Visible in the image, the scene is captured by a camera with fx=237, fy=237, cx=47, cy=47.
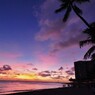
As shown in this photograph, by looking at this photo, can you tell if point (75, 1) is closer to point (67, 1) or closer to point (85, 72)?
point (67, 1)

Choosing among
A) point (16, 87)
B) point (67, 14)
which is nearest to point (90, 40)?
point (67, 14)

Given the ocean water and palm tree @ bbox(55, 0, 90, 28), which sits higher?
palm tree @ bbox(55, 0, 90, 28)

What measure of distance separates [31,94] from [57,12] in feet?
A: 36.1

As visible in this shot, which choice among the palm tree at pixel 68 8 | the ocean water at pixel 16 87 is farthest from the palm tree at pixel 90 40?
the ocean water at pixel 16 87

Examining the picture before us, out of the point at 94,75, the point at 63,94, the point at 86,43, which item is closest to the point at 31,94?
the point at 63,94

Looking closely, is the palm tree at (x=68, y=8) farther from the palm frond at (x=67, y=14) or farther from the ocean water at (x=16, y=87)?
the ocean water at (x=16, y=87)

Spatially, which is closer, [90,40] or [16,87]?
[90,40]

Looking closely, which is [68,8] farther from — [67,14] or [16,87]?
[16,87]

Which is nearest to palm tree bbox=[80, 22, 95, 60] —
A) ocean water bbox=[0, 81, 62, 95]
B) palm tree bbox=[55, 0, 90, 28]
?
palm tree bbox=[55, 0, 90, 28]

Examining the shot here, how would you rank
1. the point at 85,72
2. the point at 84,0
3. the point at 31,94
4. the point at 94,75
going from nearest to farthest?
the point at 31,94 → the point at 84,0 → the point at 94,75 → the point at 85,72

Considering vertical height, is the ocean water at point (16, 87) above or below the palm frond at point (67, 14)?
below

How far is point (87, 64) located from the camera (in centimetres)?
4106

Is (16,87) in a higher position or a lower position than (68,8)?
lower

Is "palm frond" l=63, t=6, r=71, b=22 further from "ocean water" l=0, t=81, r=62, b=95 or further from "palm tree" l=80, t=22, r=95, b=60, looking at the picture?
"ocean water" l=0, t=81, r=62, b=95
